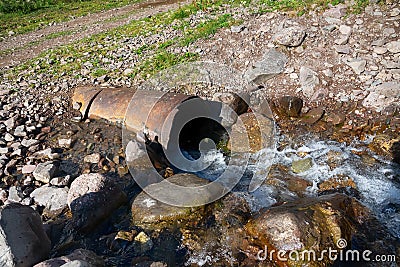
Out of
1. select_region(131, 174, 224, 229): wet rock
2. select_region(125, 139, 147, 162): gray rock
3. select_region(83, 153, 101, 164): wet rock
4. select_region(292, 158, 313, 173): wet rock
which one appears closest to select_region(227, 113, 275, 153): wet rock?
select_region(292, 158, 313, 173): wet rock

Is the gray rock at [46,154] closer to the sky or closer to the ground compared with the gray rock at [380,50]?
closer to the ground

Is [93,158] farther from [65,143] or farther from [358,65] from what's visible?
[358,65]

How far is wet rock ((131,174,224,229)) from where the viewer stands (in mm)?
4543

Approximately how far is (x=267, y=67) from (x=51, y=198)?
5.10 m

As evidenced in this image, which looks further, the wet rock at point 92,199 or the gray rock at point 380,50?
the gray rock at point 380,50

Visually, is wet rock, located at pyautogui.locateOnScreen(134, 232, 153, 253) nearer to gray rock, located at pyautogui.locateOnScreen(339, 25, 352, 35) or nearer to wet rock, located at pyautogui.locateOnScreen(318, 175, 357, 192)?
wet rock, located at pyautogui.locateOnScreen(318, 175, 357, 192)

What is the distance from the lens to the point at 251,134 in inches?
252

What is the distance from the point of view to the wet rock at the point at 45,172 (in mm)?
5410

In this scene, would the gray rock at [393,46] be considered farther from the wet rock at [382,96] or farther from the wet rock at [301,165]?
the wet rock at [301,165]

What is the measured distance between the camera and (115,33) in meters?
10.5

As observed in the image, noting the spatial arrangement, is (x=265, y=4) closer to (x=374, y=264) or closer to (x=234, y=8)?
(x=234, y=8)

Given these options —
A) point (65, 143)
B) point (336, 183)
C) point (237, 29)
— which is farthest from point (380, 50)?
point (65, 143)

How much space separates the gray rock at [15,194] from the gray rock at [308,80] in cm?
548

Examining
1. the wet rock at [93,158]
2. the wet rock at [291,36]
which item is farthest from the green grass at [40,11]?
the wet rock at [291,36]
